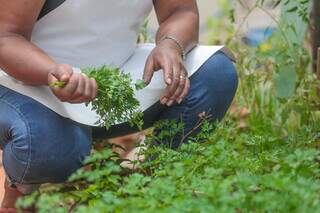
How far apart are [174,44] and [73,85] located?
0.56m

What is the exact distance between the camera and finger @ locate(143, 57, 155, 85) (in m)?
2.94

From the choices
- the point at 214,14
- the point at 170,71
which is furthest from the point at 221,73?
the point at 214,14

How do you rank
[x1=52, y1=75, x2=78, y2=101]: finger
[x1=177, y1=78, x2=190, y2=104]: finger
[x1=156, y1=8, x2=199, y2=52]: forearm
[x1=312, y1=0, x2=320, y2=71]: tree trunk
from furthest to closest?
1. [x1=312, y1=0, x2=320, y2=71]: tree trunk
2. [x1=156, y1=8, x2=199, y2=52]: forearm
3. [x1=177, y1=78, x2=190, y2=104]: finger
4. [x1=52, y1=75, x2=78, y2=101]: finger

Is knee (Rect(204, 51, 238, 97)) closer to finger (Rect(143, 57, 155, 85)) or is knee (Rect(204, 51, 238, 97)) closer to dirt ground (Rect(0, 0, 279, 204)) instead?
finger (Rect(143, 57, 155, 85))

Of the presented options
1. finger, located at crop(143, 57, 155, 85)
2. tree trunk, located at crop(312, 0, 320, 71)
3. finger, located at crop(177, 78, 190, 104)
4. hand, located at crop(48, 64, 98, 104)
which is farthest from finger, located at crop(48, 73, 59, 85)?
tree trunk, located at crop(312, 0, 320, 71)

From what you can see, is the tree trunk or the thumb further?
the tree trunk

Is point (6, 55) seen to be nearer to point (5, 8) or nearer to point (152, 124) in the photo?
point (5, 8)

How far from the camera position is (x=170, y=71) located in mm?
2932

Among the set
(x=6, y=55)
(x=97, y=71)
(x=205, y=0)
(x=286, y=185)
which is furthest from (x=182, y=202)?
(x=205, y=0)

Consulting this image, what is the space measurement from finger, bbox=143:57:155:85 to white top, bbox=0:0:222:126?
97mm

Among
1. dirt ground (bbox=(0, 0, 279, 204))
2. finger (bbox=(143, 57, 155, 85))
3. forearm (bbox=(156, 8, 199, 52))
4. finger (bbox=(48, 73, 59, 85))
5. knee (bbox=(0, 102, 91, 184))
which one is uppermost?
forearm (bbox=(156, 8, 199, 52))

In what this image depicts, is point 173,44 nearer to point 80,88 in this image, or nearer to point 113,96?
point 113,96

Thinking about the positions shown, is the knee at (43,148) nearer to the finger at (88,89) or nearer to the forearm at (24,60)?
the forearm at (24,60)

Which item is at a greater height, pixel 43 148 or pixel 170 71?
pixel 170 71
